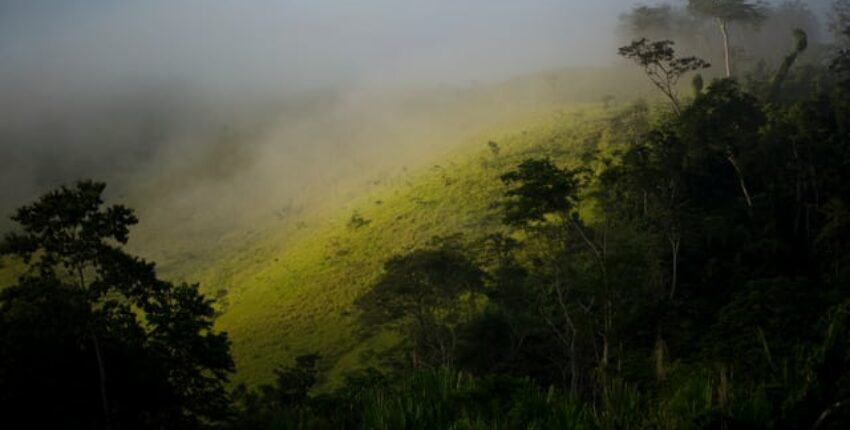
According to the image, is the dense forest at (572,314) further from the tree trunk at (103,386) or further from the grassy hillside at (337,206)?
the grassy hillside at (337,206)

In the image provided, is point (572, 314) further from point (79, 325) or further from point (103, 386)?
point (79, 325)

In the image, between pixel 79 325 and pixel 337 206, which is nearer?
pixel 79 325

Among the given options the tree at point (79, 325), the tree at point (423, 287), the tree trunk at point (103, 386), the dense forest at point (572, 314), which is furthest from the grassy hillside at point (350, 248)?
the tree trunk at point (103, 386)

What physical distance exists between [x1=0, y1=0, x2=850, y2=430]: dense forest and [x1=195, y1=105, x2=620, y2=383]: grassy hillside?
612 cm

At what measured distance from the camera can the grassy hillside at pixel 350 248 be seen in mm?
60812

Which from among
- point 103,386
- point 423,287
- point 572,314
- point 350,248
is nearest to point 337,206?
point 350,248

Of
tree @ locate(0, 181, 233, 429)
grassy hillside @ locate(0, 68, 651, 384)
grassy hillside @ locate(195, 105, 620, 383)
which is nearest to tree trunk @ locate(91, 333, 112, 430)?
tree @ locate(0, 181, 233, 429)

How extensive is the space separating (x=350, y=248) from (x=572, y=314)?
43.2 metres

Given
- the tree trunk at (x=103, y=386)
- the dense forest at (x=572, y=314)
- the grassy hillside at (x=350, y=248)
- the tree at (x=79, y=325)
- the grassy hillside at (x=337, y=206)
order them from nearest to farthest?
the dense forest at (x=572, y=314), the tree at (x=79, y=325), the tree trunk at (x=103, y=386), the grassy hillside at (x=350, y=248), the grassy hillside at (x=337, y=206)

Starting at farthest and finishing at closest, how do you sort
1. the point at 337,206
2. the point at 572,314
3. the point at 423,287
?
the point at 337,206 < the point at 423,287 < the point at 572,314

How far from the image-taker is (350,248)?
Result: 74.7 meters

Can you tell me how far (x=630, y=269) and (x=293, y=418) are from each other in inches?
981

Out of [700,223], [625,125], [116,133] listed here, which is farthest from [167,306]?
[116,133]

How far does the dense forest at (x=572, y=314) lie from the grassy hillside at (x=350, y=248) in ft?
20.1
